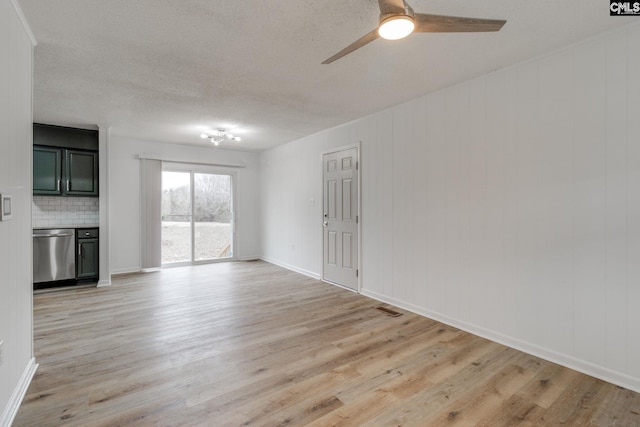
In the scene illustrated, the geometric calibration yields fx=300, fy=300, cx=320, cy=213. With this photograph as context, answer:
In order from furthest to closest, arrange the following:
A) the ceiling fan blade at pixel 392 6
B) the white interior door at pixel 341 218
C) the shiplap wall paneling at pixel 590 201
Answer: the white interior door at pixel 341 218 → the shiplap wall paneling at pixel 590 201 → the ceiling fan blade at pixel 392 6

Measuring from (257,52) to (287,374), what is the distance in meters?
2.67

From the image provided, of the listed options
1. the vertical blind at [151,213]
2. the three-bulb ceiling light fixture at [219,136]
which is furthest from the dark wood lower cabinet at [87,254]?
the three-bulb ceiling light fixture at [219,136]

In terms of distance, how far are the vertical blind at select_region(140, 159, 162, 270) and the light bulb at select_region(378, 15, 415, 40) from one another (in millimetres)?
5663

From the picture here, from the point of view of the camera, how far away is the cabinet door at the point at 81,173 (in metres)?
4.98

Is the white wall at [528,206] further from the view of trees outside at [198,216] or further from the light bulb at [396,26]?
the view of trees outside at [198,216]

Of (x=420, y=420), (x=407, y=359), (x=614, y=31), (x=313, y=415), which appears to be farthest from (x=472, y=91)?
(x=313, y=415)

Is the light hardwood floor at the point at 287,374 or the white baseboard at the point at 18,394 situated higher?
the white baseboard at the point at 18,394

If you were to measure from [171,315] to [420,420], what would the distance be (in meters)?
2.96

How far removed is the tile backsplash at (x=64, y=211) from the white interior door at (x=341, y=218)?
13.6 feet

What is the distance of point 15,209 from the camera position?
1.96m

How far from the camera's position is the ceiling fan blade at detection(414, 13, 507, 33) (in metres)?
1.61

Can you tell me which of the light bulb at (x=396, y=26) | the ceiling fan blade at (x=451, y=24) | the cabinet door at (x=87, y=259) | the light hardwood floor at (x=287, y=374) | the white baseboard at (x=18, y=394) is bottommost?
the light hardwood floor at (x=287, y=374)

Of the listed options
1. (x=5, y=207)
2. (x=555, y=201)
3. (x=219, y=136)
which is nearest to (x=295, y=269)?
(x=219, y=136)

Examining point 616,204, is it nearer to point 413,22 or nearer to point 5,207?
point 413,22
